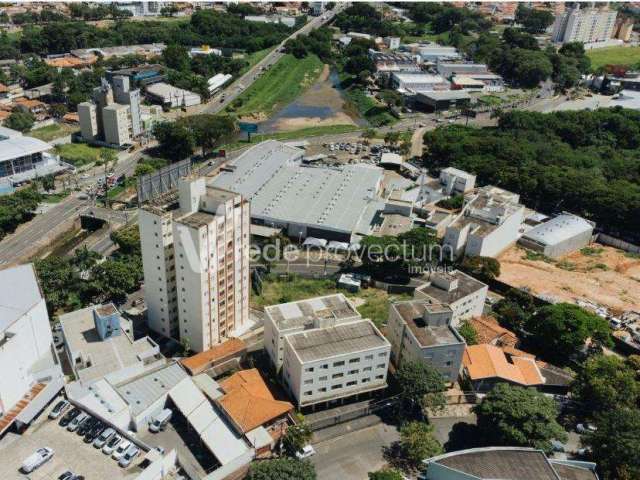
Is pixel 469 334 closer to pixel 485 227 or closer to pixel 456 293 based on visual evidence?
pixel 456 293

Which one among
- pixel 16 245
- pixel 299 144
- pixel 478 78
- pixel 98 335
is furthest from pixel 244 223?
pixel 478 78

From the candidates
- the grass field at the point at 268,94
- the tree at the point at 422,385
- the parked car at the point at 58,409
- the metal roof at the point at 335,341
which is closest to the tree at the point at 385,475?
the tree at the point at 422,385

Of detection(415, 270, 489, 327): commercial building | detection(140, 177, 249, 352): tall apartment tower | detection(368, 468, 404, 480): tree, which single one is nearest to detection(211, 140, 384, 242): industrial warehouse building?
detection(415, 270, 489, 327): commercial building

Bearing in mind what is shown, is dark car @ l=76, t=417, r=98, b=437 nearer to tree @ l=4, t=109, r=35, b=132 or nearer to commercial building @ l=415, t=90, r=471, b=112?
tree @ l=4, t=109, r=35, b=132

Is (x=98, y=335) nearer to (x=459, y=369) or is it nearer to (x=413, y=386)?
(x=413, y=386)

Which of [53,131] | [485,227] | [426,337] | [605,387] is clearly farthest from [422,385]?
[53,131]

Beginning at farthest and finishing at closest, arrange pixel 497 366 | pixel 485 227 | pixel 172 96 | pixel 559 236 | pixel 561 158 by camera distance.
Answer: pixel 172 96, pixel 561 158, pixel 559 236, pixel 485 227, pixel 497 366
